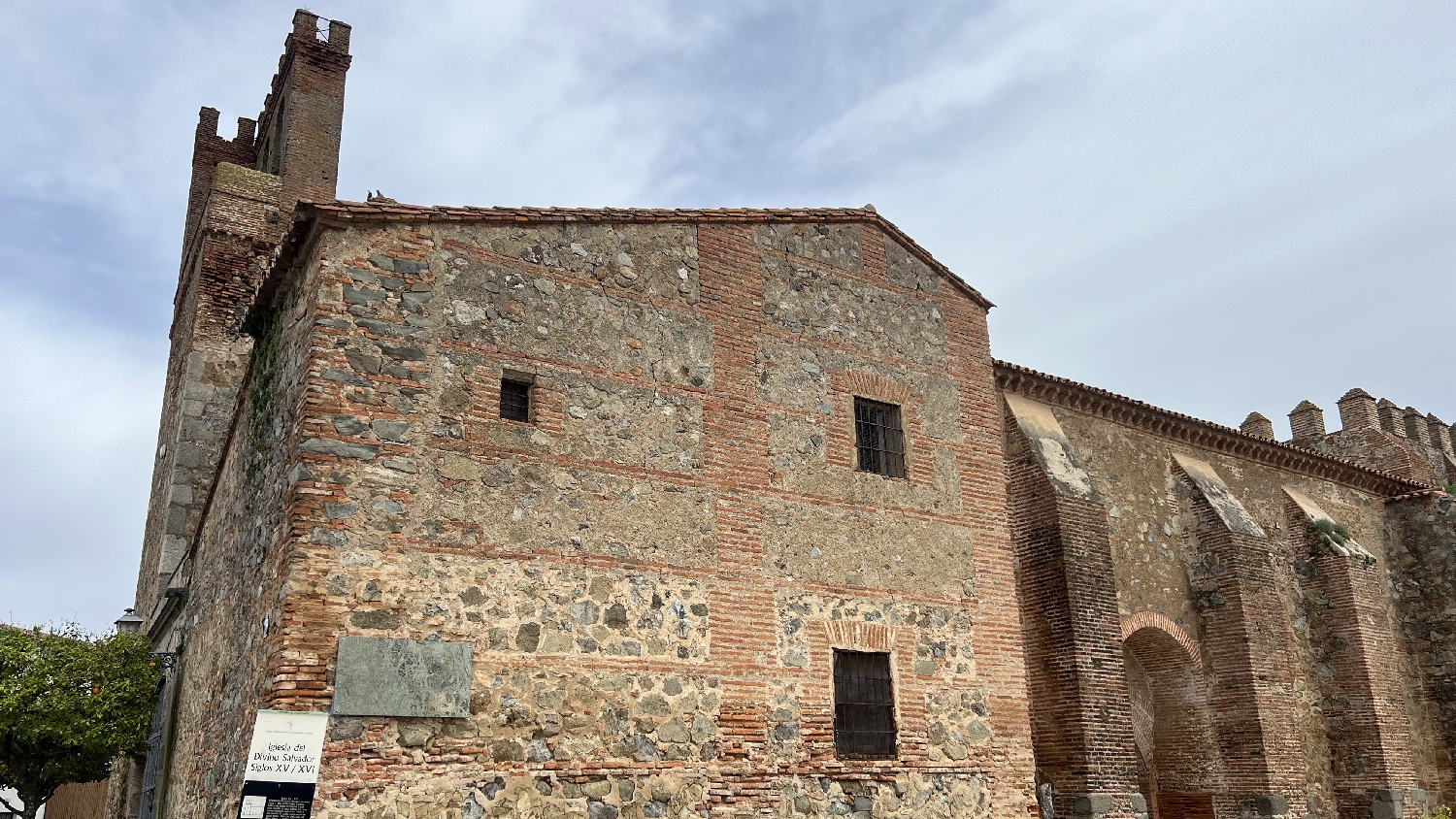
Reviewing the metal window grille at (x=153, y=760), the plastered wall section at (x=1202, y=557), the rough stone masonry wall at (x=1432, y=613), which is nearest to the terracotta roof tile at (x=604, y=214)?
the plastered wall section at (x=1202, y=557)

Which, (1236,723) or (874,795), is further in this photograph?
(1236,723)

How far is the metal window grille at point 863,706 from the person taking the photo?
412 inches

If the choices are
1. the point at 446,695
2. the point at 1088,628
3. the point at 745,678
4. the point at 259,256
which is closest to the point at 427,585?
the point at 446,695

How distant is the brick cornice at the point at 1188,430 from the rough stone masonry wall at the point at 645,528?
2.73 m

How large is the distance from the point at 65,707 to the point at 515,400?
8305mm

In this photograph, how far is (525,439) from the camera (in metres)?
9.47

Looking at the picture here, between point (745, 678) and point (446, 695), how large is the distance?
2838 mm

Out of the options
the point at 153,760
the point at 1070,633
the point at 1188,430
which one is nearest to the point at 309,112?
the point at 153,760

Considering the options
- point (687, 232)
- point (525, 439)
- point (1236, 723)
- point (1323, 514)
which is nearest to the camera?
point (525, 439)

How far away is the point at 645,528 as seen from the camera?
9.84 metres

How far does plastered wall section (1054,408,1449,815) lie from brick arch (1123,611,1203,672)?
74 millimetres

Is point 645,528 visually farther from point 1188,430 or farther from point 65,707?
point 1188,430

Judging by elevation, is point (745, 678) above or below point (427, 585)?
below

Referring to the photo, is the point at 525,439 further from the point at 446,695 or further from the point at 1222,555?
the point at 1222,555
